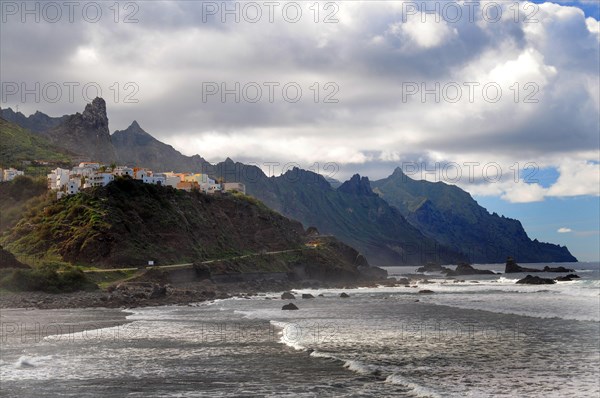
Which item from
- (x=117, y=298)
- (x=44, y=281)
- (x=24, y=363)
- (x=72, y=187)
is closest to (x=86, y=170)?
(x=72, y=187)

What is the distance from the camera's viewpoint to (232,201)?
19888cm

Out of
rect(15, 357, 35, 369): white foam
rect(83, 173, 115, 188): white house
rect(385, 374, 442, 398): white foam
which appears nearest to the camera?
rect(385, 374, 442, 398): white foam

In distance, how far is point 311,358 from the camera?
3712 cm

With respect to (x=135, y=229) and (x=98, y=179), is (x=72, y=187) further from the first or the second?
(x=135, y=229)

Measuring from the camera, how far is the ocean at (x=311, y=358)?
91.9 feet

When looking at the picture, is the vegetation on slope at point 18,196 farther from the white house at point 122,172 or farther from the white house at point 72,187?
the white house at point 122,172

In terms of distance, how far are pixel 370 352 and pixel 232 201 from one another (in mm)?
161779

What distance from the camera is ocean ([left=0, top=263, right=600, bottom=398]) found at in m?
28.0

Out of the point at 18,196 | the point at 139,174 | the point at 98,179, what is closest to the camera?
the point at 98,179

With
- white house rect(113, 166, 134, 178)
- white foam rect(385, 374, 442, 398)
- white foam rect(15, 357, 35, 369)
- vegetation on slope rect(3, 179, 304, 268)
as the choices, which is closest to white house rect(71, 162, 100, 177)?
white house rect(113, 166, 134, 178)

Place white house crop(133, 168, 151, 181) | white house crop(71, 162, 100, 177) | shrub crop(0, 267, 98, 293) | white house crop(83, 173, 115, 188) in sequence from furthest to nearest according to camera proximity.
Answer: white house crop(133, 168, 151, 181) → white house crop(71, 162, 100, 177) → white house crop(83, 173, 115, 188) → shrub crop(0, 267, 98, 293)

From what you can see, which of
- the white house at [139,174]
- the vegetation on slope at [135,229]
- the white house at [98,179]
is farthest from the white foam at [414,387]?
the white house at [139,174]

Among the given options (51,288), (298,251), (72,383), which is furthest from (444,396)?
(298,251)

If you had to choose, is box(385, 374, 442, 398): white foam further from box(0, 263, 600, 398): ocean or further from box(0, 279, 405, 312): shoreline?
box(0, 279, 405, 312): shoreline
